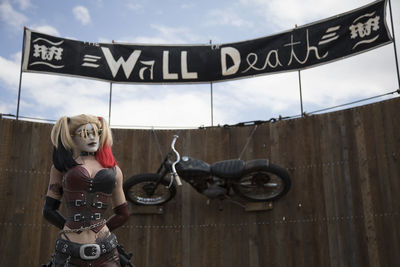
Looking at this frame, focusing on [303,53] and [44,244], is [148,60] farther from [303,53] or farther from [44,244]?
[44,244]

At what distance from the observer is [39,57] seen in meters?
9.23

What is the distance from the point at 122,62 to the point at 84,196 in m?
6.09

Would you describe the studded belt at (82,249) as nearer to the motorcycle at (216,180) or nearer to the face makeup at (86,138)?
the face makeup at (86,138)

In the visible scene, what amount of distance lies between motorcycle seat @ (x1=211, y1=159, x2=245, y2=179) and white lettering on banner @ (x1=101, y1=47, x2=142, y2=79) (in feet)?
10.4

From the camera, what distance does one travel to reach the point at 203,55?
9.84m

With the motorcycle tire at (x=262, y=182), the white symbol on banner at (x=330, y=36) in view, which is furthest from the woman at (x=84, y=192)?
the white symbol on banner at (x=330, y=36)

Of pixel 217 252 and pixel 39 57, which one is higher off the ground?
pixel 39 57

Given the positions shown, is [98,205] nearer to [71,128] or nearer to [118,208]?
[118,208]

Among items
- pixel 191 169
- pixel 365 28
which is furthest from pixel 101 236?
pixel 365 28

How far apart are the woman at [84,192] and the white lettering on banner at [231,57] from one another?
5501 mm

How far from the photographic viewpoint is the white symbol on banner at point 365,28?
8.23 meters

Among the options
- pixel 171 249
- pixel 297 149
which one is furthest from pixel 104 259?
pixel 297 149

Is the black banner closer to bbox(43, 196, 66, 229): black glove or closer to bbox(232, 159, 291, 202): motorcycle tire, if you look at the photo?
bbox(232, 159, 291, 202): motorcycle tire

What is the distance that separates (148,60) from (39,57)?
223 centimetres
